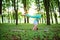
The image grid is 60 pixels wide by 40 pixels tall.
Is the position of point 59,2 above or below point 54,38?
above

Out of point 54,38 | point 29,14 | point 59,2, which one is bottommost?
point 54,38

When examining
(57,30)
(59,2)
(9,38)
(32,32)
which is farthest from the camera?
(59,2)

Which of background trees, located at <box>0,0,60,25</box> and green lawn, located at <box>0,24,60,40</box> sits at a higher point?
background trees, located at <box>0,0,60,25</box>

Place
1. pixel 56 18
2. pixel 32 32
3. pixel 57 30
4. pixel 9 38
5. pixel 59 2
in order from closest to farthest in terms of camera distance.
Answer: pixel 9 38 → pixel 32 32 → pixel 57 30 → pixel 59 2 → pixel 56 18

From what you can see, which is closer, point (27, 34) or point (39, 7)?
point (27, 34)

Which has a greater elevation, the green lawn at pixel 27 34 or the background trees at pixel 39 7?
the background trees at pixel 39 7

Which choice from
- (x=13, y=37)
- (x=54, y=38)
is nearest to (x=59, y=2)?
(x=54, y=38)

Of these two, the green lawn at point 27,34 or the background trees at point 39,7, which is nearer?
the green lawn at point 27,34

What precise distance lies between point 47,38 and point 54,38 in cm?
23

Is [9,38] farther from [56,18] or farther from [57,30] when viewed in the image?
[56,18]

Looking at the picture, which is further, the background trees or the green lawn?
the background trees

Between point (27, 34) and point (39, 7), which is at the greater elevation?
point (39, 7)

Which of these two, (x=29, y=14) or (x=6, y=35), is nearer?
(x=6, y=35)

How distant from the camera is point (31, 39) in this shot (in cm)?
561
